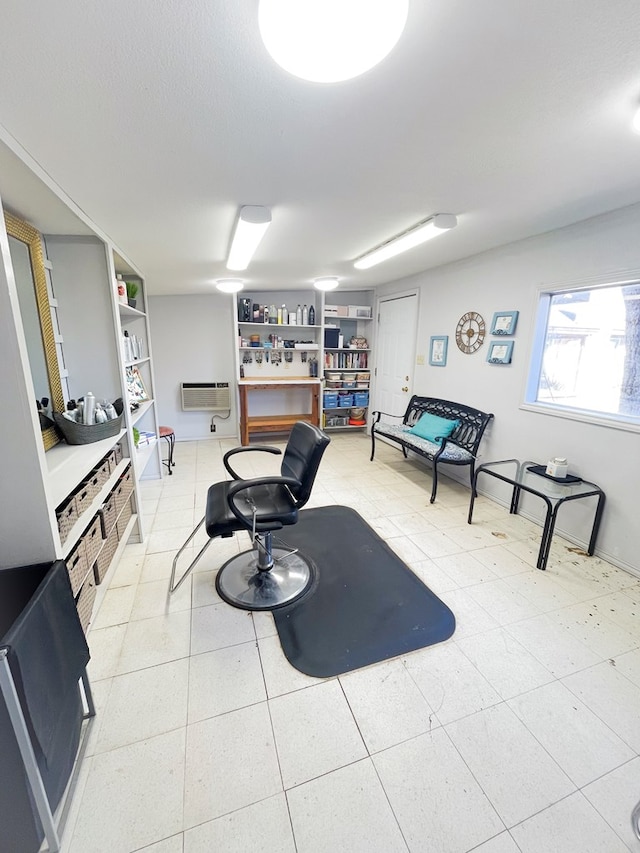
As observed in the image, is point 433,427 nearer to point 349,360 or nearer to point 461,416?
point 461,416

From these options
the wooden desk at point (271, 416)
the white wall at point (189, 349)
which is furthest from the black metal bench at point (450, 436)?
the white wall at point (189, 349)

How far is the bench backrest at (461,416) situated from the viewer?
3266 millimetres

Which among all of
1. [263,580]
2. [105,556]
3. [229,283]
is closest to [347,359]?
[229,283]

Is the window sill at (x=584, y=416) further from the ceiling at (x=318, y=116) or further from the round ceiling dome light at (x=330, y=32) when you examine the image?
the round ceiling dome light at (x=330, y=32)

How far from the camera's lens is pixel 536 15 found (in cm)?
85

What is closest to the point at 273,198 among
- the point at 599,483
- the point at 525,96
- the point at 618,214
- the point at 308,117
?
the point at 308,117

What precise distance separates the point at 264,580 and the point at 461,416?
8.28 feet

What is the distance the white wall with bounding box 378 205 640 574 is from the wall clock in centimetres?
6

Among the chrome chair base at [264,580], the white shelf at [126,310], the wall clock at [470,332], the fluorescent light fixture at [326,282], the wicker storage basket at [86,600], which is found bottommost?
the chrome chair base at [264,580]

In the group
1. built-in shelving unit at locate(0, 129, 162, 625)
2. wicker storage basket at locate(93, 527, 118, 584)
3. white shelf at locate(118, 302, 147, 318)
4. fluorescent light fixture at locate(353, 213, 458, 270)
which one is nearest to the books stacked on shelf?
fluorescent light fixture at locate(353, 213, 458, 270)

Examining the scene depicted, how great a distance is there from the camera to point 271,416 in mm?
5391

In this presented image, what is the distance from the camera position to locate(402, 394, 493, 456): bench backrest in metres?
3.27

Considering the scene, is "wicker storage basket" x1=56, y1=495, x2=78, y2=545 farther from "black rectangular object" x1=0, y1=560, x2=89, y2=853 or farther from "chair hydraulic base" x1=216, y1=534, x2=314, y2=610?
"chair hydraulic base" x1=216, y1=534, x2=314, y2=610

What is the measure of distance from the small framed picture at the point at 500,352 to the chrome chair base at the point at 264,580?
2.37m
